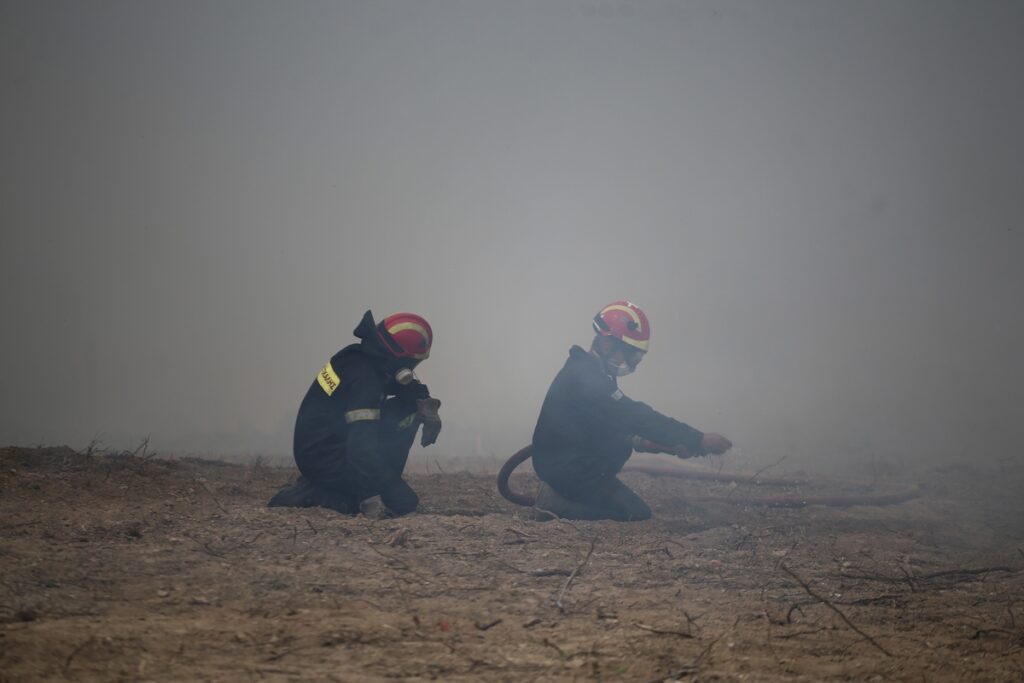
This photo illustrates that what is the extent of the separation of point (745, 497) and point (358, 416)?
4.36 metres

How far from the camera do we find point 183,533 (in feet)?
13.2

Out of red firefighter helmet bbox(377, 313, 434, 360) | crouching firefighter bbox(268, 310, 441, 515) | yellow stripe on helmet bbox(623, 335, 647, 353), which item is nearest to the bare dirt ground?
crouching firefighter bbox(268, 310, 441, 515)

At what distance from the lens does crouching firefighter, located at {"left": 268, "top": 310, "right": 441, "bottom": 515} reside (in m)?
4.83

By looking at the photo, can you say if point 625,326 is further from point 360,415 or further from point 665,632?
point 665,632

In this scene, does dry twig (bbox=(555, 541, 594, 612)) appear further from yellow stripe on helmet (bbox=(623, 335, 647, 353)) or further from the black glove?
yellow stripe on helmet (bbox=(623, 335, 647, 353))

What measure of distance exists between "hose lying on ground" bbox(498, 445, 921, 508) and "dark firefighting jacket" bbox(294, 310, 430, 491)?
4.31ft

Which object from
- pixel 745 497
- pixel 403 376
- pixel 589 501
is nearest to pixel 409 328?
pixel 403 376

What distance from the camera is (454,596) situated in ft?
10.5

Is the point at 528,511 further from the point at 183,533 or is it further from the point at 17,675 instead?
the point at 17,675

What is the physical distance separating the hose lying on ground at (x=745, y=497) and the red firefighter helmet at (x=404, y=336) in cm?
140

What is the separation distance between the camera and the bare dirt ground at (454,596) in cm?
244

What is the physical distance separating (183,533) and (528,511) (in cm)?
280

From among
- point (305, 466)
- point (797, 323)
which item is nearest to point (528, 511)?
point (305, 466)

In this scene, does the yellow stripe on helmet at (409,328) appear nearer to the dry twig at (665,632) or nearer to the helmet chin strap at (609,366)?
the helmet chin strap at (609,366)
